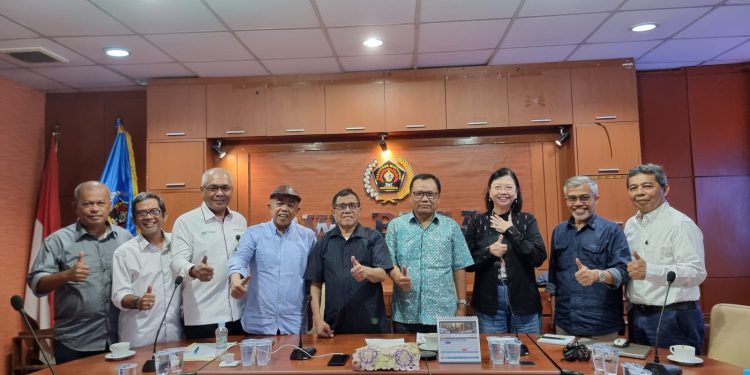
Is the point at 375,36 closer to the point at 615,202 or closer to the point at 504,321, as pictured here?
the point at 504,321

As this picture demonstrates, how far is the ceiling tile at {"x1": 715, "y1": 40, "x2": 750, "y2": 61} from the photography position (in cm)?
454

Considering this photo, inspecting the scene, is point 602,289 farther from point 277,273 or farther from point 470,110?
point 470,110

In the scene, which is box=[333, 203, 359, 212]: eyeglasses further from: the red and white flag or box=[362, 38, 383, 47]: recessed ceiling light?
the red and white flag

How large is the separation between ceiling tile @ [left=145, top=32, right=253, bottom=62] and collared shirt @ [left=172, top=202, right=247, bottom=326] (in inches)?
62.1

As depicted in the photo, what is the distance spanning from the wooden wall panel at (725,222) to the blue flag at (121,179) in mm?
6103

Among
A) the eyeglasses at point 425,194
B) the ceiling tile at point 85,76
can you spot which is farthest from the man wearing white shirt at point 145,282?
Result: the ceiling tile at point 85,76

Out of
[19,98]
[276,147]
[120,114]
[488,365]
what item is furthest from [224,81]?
[488,365]

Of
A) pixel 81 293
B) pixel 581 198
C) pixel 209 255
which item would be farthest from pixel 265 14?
pixel 581 198

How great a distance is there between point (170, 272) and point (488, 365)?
203cm

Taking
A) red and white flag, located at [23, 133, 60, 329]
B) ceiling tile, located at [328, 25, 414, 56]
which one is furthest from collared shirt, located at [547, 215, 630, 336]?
red and white flag, located at [23, 133, 60, 329]

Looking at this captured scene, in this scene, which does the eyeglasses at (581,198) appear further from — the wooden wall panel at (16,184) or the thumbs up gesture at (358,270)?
the wooden wall panel at (16,184)

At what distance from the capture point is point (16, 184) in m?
4.94

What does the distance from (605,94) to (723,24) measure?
1.09m

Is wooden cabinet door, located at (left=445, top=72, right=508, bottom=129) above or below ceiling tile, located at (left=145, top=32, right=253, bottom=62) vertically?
below
